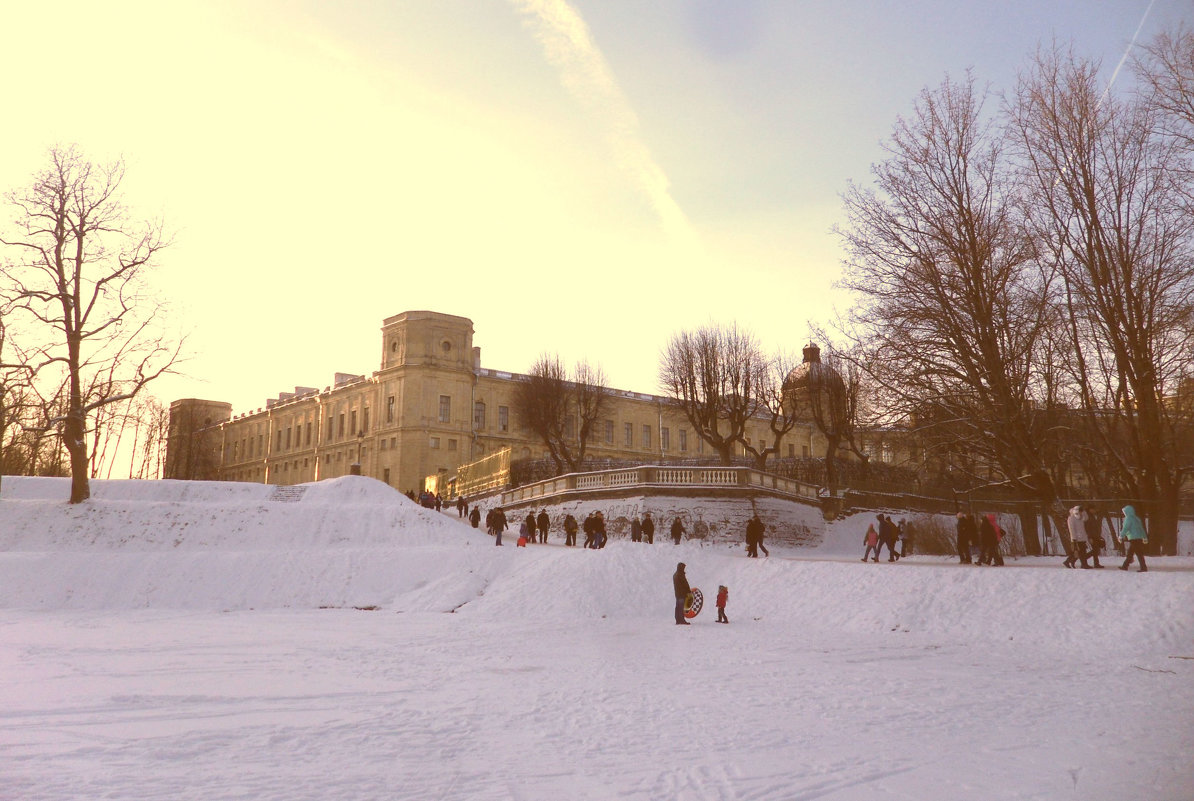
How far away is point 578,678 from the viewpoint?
35.3 ft

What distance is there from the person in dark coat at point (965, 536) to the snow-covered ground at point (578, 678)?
4.19ft

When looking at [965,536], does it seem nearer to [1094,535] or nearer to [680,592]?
[1094,535]

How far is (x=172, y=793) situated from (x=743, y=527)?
29359mm

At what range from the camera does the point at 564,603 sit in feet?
64.0

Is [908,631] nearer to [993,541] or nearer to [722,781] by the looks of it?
[993,541]

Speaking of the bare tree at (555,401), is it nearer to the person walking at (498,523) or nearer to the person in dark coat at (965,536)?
the person walking at (498,523)

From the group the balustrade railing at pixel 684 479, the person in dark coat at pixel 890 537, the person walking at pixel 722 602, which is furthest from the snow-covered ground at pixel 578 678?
the balustrade railing at pixel 684 479

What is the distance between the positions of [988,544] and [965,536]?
666mm

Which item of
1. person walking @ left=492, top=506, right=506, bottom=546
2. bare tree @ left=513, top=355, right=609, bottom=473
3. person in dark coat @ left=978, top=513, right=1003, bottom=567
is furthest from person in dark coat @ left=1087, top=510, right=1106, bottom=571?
bare tree @ left=513, top=355, right=609, bottom=473

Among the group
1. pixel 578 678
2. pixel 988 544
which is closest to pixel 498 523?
pixel 988 544

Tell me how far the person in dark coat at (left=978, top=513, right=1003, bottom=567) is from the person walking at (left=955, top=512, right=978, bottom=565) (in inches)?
8.3

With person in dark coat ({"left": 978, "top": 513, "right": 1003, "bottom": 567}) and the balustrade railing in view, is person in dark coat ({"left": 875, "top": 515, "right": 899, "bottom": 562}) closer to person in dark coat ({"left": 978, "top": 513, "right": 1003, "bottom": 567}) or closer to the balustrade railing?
person in dark coat ({"left": 978, "top": 513, "right": 1003, "bottom": 567})

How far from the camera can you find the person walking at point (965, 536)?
64.0 feet

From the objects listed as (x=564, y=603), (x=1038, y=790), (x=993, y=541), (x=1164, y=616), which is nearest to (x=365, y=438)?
(x=564, y=603)
